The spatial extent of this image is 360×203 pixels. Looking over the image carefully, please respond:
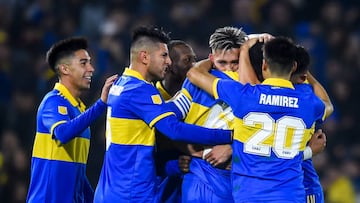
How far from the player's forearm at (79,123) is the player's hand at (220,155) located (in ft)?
3.04

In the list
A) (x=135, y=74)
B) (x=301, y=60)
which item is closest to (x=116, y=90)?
(x=135, y=74)

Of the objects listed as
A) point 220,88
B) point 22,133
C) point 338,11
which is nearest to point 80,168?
point 220,88

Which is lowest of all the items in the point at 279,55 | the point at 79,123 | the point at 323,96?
the point at 79,123

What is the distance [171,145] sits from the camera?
7.73m

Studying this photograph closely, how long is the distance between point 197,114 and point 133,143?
1.99ft

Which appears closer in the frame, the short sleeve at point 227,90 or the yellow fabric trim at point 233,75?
the short sleeve at point 227,90

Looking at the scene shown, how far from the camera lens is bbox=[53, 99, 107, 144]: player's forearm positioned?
7.40 metres

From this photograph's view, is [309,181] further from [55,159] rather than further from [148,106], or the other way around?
[55,159]

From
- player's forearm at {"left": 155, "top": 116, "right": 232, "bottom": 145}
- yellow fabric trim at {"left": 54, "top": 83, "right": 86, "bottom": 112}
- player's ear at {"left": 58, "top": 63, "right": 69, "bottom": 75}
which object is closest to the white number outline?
player's forearm at {"left": 155, "top": 116, "right": 232, "bottom": 145}

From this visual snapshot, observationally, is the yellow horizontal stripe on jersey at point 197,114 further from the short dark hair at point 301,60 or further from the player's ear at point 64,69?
the player's ear at point 64,69

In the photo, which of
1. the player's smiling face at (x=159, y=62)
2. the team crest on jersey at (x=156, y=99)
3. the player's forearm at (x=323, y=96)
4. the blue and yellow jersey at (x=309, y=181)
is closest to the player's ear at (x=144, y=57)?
the player's smiling face at (x=159, y=62)

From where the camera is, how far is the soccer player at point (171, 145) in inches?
303

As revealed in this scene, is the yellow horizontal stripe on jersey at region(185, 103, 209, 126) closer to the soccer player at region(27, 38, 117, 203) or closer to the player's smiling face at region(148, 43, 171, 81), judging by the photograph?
the player's smiling face at region(148, 43, 171, 81)

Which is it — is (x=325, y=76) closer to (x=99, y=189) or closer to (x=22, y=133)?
(x=22, y=133)
